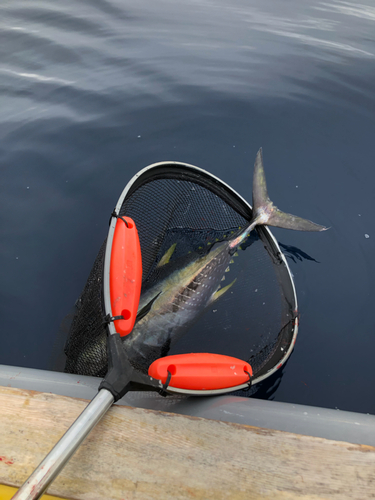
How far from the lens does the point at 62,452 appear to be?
122cm

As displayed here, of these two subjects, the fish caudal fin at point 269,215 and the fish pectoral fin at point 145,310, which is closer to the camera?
the fish pectoral fin at point 145,310

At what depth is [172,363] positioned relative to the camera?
5.54ft

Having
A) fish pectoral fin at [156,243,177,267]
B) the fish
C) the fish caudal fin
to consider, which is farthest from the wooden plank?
the fish caudal fin

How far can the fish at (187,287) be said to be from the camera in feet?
8.69

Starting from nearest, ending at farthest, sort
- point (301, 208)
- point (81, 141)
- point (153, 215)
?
point (153, 215) < point (301, 208) < point (81, 141)

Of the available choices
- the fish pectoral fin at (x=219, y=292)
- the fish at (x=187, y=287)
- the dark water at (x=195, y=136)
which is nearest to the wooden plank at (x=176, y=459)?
the fish at (x=187, y=287)

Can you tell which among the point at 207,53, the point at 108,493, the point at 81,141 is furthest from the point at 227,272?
the point at 207,53

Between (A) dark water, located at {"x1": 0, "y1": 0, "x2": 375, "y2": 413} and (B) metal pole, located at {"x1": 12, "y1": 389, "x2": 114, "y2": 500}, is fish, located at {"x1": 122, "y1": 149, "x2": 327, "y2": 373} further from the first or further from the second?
(B) metal pole, located at {"x1": 12, "y1": 389, "x2": 114, "y2": 500}

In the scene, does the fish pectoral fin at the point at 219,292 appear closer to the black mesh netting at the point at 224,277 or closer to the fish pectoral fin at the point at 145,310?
the black mesh netting at the point at 224,277

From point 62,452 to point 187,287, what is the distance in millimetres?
1975

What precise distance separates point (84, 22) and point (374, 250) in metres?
7.08

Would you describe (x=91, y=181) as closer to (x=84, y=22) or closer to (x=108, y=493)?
(x=108, y=493)

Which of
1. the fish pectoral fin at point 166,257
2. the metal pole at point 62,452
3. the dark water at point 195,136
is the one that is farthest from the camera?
the fish pectoral fin at point 166,257

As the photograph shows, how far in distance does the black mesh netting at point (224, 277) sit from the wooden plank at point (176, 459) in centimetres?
67
